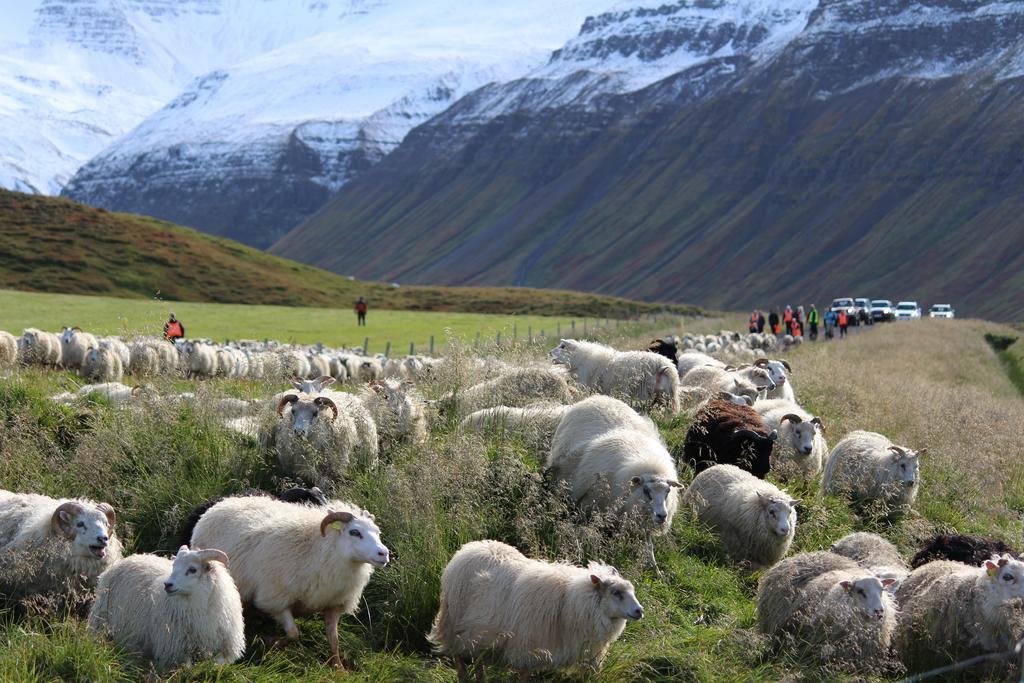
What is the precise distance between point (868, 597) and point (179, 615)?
536 cm

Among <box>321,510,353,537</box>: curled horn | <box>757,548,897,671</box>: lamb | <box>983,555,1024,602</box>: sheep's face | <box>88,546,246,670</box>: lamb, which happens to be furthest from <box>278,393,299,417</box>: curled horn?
<box>983,555,1024,602</box>: sheep's face

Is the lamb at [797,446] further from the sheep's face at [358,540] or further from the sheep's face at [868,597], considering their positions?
the sheep's face at [358,540]

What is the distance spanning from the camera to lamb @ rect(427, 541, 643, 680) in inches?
338

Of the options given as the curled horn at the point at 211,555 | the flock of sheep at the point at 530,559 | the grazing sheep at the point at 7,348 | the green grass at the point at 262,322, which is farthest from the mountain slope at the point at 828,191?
the curled horn at the point at 211,555

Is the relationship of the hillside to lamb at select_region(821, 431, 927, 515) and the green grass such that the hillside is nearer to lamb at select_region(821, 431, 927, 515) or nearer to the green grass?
the green grass

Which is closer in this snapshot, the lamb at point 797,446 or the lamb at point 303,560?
the lamb at point 303,560

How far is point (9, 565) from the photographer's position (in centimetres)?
937

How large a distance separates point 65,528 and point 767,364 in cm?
1437

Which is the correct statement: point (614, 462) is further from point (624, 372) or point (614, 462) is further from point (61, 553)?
point (61, 553)

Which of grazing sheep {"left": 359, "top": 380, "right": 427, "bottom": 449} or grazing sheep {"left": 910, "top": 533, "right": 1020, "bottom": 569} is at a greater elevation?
grazing sheep {"left": 359, "top": 380, "right": 427, "bottom": 449}

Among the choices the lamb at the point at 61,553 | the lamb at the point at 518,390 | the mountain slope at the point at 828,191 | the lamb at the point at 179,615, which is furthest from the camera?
the mountain slope at the point at 828,191

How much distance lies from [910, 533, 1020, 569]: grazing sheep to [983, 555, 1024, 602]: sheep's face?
1565mm

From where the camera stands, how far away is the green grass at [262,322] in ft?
163

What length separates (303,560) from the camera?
9.12 metres
